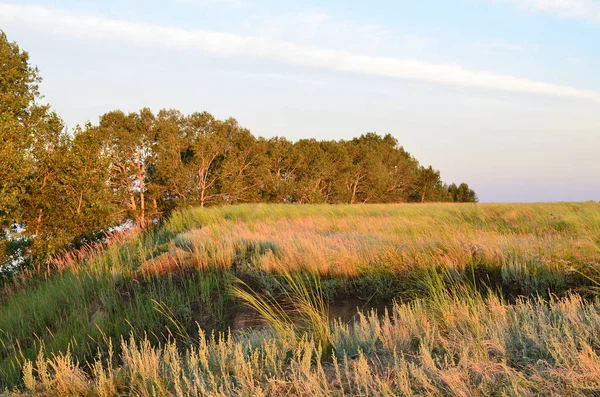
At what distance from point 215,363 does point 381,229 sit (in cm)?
791

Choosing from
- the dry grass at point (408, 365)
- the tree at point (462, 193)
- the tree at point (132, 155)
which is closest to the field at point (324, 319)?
the dry grass at point (408, 365)

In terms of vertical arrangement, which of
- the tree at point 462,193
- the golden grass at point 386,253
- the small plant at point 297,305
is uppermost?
the golden grass at point 386,253

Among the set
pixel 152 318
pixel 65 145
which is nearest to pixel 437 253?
pixel 152 318

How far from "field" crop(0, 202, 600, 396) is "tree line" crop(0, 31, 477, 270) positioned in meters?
8.68

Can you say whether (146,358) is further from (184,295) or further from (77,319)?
(77,319)

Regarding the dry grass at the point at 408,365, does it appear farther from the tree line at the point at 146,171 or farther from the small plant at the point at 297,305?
the tree line at the point at 146,171

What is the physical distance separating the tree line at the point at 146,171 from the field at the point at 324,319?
8681 millimetres

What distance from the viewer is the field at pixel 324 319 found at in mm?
3395

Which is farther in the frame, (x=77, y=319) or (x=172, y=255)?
(x=172, y=255)

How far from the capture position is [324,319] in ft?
17.6

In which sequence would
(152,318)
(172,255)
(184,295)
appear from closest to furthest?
(152,318) < (184,295) < (172,255)

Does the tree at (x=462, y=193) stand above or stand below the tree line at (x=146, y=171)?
below

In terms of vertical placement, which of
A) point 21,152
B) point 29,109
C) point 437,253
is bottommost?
point 437,253

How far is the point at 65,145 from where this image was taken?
1869cm
